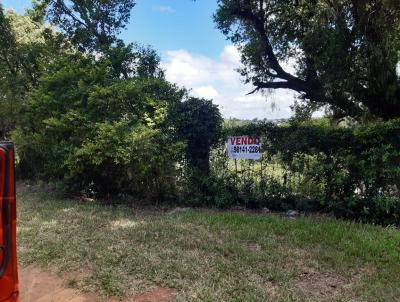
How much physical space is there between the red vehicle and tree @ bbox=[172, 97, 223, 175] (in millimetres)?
6019

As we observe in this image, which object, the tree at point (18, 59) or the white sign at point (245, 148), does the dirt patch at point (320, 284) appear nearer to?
the white sign at point (245, 148)

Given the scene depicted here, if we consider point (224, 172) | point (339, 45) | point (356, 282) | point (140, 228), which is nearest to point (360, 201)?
point (224, 172)

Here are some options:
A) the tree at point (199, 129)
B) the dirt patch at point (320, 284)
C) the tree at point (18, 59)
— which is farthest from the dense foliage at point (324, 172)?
the tree at point (18, 59)

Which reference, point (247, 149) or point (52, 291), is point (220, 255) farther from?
point (247, 149)

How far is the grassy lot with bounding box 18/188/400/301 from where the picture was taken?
4016mm

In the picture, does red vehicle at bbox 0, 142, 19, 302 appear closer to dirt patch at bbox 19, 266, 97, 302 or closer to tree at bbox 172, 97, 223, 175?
dirt patch at bbox 19, 266, 97, 302

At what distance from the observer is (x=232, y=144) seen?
8.02 m

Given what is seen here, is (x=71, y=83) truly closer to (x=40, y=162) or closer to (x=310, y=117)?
(x=40, y=162)

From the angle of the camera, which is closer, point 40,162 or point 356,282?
point 356,282

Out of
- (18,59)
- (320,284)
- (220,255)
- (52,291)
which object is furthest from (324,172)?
(18,59)

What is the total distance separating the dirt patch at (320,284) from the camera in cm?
392

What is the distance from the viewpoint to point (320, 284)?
4.12 m

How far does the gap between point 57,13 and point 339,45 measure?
8.87 meters

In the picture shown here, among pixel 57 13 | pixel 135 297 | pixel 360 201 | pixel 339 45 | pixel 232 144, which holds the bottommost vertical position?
pixel 135 297
